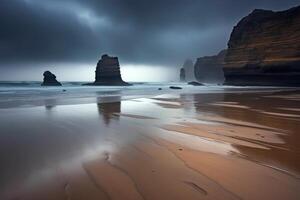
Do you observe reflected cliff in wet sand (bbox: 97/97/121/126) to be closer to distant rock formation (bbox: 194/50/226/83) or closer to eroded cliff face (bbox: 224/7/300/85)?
eroded cliff face (bbox: 224/7/300/85)

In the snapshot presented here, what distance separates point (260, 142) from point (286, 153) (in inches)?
30.7

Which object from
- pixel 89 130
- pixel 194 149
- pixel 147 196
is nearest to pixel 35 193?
pixel 147 196

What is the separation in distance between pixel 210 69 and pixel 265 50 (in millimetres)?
80659

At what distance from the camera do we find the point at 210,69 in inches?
4673

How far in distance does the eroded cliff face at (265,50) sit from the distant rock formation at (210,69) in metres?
61.9

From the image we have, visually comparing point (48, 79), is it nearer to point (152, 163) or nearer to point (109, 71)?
point (109, 71)

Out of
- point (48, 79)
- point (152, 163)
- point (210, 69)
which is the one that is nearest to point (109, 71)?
point (48, 79)

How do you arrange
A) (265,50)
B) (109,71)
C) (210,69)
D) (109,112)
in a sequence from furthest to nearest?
(210,69), (109,71), (265,50), (109,112)

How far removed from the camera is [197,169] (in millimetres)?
3271

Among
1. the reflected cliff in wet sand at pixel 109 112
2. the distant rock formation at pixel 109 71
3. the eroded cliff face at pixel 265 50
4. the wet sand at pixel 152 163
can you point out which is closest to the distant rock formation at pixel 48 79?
the distant rock formation at pixel 109 71

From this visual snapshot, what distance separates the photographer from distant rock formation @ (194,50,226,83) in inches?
4399

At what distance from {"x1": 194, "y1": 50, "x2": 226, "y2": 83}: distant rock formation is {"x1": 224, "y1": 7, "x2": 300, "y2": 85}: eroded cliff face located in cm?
6188

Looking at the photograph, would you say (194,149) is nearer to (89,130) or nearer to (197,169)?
(197,169)

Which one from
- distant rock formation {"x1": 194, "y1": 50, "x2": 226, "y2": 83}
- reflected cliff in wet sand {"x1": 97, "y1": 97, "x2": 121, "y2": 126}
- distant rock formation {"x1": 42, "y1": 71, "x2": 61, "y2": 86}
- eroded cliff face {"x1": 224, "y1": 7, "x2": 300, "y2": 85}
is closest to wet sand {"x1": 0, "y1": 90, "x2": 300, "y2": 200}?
reflected cliff in wet sand {"x1": 97, "y1": 97, "x2": 121, "y2": 126}
